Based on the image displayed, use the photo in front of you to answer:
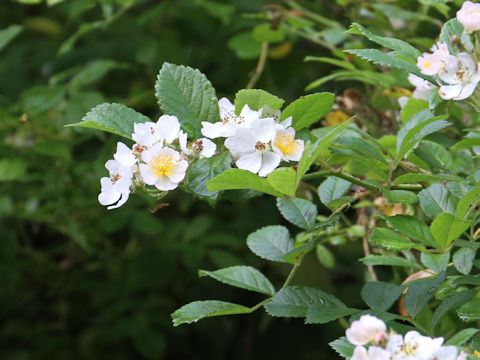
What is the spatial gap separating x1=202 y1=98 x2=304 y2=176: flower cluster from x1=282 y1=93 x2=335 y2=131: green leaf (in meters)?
0.02

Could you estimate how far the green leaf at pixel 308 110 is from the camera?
0.68 m

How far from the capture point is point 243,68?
1.84 meters

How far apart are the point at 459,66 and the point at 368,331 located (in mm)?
307

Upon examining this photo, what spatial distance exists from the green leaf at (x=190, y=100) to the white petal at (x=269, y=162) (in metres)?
0.08

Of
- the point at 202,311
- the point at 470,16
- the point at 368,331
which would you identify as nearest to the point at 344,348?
the point at 368,331

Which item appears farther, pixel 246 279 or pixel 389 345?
pixel 246 279

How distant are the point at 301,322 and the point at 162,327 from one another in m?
0.47

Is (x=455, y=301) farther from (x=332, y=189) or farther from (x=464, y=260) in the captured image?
(x=332, y=189)

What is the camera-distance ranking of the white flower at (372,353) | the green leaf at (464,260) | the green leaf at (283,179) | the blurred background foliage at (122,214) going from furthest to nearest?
the blurred background foliage at (122,214)
the green leaf at (464,260)
the green leaf at (283,179)
the white flower at (372,353)

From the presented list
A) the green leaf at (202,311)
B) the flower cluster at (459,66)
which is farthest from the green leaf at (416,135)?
the green leaf at (202,311)

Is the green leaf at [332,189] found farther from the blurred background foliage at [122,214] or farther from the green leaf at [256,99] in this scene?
the blurred background foliage at [122,214]

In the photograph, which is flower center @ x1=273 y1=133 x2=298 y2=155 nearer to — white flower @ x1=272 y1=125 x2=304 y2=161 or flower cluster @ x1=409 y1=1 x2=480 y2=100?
white flower @ x1=272 y1=125 x2=304 y2=161

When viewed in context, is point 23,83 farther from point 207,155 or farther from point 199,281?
point 207,155

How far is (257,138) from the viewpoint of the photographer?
0.64 m
